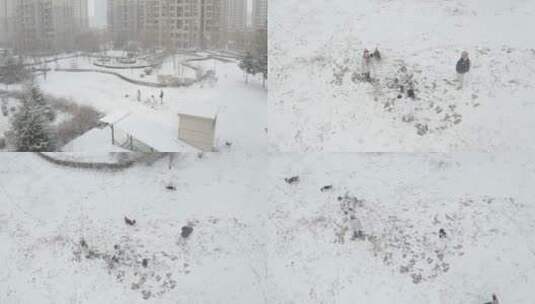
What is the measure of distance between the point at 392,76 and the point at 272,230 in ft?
5.16

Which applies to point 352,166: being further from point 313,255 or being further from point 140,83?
point 140,83

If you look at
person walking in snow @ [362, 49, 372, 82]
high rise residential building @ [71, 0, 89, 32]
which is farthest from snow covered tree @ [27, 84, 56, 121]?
person walking in snow @ [362, 49, 372, 82]

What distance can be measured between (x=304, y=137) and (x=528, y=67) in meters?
1.92

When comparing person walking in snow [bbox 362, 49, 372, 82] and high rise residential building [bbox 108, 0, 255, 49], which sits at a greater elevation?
high rise residential building [bbox 108, 0, 255, 49]

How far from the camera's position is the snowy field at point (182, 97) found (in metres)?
2.91

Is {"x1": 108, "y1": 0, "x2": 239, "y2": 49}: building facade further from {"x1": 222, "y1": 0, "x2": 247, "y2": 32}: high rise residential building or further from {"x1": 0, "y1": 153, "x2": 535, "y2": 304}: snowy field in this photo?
{"x1": 0, "y1": 153, "x2": 535, "y2": 304}: snowy field

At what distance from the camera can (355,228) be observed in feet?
9.87

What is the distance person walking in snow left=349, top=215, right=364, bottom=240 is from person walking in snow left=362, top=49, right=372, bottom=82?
3.69 ft

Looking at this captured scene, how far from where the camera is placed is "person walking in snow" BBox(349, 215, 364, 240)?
2992 mm

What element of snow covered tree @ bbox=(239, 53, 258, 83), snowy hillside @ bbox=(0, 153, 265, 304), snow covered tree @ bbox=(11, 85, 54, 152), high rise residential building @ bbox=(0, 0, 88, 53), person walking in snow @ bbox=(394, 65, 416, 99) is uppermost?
high rise residential building @ bbox=(0, 0, 88, 53)

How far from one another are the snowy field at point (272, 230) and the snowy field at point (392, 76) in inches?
7.0

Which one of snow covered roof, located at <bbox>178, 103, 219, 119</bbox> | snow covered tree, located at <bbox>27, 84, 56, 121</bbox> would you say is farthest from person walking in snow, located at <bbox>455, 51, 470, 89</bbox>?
snow covered tree, located at <bbox>27, 84, 56, 121</bbox>

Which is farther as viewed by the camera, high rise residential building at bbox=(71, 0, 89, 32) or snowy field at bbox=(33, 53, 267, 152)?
high rise residential building at bbox=(71, 0, 89, 32)

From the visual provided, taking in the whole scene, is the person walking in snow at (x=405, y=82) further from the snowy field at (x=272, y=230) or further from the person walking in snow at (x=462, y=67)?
the snowy field at (x=272, y=230)
